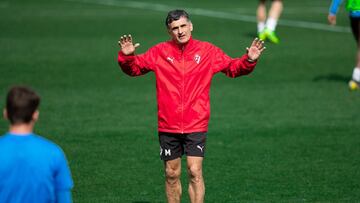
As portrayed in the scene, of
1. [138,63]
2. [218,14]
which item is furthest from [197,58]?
[218,14]

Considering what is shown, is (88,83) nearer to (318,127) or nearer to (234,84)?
(234,84)

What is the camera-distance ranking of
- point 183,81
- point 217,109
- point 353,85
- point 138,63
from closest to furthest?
point 183,81 → point 138,63 → point 217,109 → point 353,85

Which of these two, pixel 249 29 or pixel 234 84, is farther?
pixel 249 29

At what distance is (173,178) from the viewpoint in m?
8.34

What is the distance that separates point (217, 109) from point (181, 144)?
241 inches

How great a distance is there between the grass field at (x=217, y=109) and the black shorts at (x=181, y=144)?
127cm

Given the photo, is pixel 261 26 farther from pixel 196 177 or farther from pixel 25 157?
pixel 25 157

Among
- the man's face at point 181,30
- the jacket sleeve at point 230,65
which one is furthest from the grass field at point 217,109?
the man's face at point 181,30

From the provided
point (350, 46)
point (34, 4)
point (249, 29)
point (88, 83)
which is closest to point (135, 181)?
point (88, 83)

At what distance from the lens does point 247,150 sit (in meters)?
11.7

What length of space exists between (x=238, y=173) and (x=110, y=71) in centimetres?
773

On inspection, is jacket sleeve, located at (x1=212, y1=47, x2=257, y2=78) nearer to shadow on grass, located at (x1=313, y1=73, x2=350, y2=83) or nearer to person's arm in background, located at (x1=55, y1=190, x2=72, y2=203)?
person's arm in background, located at (x1=55, y1=190, x2=72, y2=203)

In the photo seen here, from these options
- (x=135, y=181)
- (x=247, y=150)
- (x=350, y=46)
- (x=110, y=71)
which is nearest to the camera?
(x=135, y=181)

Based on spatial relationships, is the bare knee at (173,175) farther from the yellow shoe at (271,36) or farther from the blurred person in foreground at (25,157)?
the yellow shoe at (271,36)
